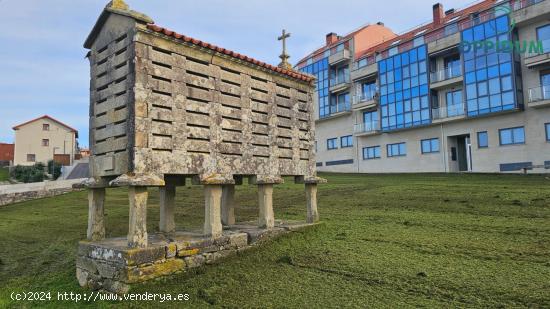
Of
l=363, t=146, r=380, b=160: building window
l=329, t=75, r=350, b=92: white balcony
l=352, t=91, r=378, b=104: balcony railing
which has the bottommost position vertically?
l=363, t=146, r=380, b=160: building window

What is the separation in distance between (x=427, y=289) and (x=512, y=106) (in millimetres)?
26558

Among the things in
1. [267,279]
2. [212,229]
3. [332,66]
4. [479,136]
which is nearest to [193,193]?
[212,229]

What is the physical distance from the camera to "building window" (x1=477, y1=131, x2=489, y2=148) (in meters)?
30.7

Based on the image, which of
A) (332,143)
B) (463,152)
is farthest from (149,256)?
(332,143)

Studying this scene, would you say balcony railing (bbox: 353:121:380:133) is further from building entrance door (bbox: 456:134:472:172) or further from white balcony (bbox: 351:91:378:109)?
building entrance door (bbox: 456:134:472:172)

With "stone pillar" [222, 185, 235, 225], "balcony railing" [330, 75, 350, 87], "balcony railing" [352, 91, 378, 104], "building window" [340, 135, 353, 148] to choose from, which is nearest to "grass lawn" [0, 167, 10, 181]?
"building window" [340, 135, 353, 148]

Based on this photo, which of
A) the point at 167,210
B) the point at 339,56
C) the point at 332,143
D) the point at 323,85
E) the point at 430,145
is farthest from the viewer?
the point at 323,85

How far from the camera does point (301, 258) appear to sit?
859 centimetres

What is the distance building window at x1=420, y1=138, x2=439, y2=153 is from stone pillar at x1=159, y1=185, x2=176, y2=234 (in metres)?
28.9

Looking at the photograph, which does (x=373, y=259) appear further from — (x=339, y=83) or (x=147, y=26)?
(x=339, y=83)

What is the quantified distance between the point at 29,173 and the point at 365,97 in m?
36.1

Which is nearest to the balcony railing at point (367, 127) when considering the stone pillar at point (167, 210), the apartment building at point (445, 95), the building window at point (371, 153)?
the apartment building at point (445, 95)

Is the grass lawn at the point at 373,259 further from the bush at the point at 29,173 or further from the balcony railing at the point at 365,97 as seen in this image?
the bush at the point at 29,173

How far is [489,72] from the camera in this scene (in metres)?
29.9
